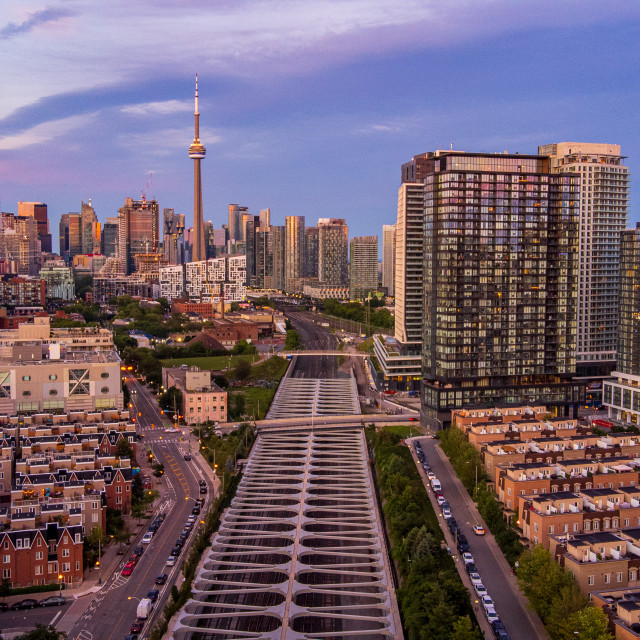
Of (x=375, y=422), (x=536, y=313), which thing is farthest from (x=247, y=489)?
(x=536, y=313)

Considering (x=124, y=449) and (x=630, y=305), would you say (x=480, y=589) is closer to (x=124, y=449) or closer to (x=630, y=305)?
(x=124, y=449)

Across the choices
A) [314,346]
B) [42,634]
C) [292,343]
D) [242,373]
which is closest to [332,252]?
[314,346]

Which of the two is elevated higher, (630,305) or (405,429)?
(630,305)

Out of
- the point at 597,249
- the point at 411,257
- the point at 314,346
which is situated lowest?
the point at 314,346

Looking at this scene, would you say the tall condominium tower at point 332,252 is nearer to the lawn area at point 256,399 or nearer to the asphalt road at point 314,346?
the asphalt road at point 314,346

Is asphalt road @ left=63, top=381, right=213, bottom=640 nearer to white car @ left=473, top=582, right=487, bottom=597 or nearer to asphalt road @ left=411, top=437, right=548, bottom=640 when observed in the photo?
white car @ left=473, top=582, right=487, bottom=597

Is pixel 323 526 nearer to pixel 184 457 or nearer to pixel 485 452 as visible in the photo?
pixel 485 452

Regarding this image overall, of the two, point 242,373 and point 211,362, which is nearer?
point 242,373
